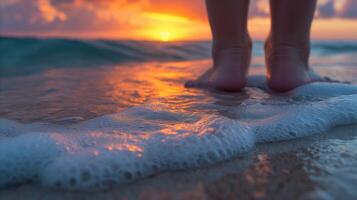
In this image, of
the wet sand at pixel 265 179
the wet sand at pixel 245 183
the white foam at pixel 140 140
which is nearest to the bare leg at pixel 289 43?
the white foam at pixel 140 140

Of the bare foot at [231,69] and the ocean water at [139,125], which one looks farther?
the bare foot at [231,69]

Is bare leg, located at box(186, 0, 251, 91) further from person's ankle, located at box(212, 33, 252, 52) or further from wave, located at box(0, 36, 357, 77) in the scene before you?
wave, located at box(0, 36, 357, 77)

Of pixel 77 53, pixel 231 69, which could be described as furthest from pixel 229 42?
pixel 77 53

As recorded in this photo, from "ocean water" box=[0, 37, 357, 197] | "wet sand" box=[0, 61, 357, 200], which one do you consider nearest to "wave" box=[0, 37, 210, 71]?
"ocean water" box=[0, 37, 357, 197]

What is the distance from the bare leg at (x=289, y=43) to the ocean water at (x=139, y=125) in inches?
3.4

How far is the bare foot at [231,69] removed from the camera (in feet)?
6.50

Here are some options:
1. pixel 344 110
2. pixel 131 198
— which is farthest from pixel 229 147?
pixel 344 110

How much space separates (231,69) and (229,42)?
16 cm

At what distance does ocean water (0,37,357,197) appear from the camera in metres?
0.94

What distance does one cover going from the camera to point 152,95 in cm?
192

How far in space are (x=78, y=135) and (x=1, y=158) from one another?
26cm

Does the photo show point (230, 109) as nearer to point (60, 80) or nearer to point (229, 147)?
point (229, 147)

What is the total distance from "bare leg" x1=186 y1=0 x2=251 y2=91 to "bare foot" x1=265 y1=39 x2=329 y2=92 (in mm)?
166

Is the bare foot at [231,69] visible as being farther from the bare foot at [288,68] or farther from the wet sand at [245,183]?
the wet sand at [245,183]
